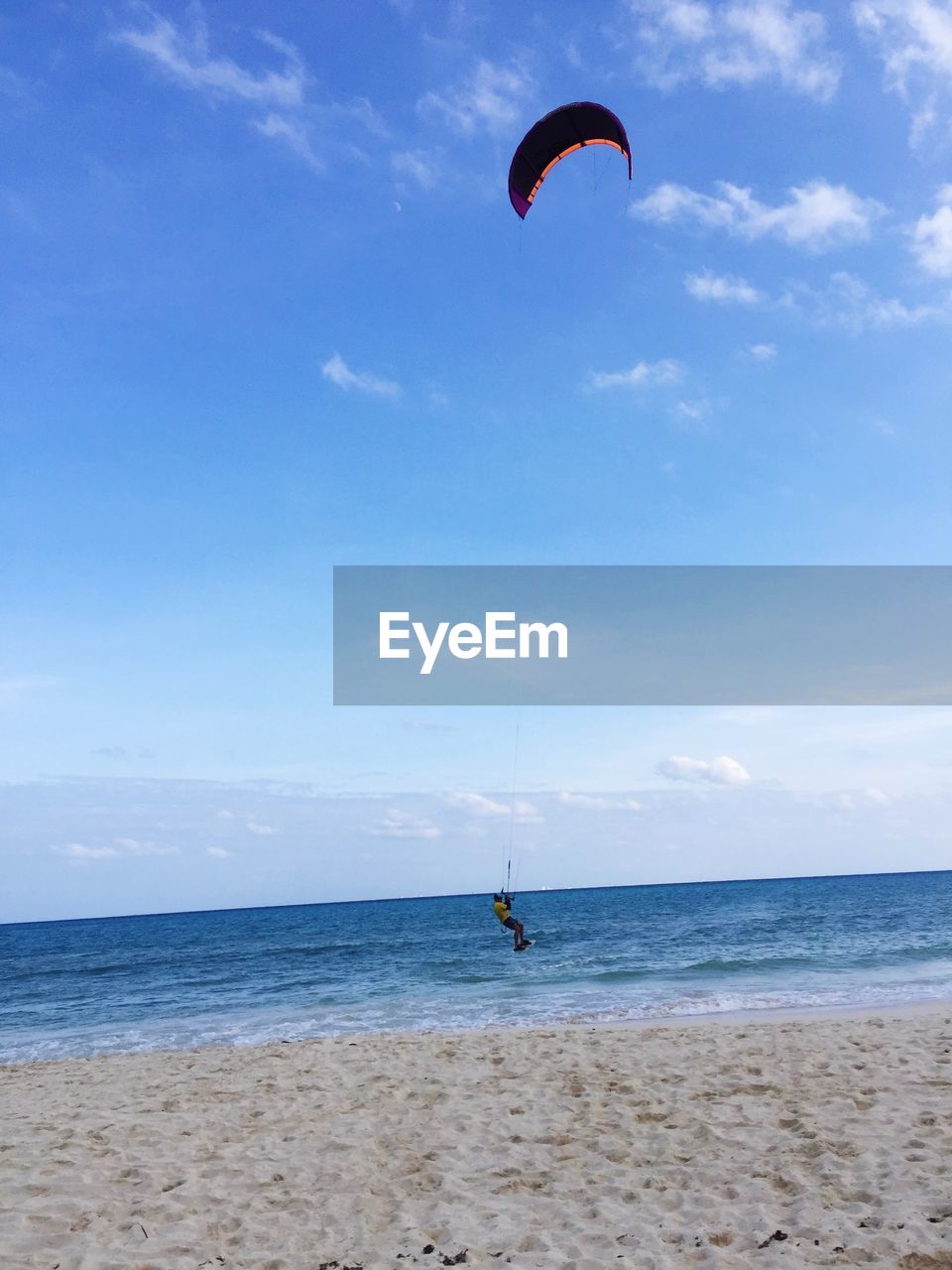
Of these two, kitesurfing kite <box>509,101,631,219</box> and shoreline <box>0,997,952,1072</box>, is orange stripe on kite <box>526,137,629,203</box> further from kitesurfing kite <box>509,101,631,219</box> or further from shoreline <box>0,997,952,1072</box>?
shoreline <box>0,997,952,1072</box>

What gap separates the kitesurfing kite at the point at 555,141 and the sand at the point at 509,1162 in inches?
578

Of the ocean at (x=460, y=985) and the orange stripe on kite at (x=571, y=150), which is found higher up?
the orange stripe on kite at (x=571, y=150)

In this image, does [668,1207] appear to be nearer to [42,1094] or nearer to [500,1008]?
[42,1094]

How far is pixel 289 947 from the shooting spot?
45.6m

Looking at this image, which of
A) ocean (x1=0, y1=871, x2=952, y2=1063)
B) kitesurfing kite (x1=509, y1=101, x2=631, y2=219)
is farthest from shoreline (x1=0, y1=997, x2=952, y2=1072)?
kitesurfing kite (x1=509, y1=101, x2=631, y2=219)

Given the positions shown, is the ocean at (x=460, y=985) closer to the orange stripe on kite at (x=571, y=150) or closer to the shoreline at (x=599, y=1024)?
the shoreline at (x=599, y=1024)

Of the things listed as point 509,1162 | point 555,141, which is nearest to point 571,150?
point 555,141

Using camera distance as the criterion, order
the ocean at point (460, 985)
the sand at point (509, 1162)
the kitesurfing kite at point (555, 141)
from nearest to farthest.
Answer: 1. the sand at point (509, 1162)
2. the kitesurfing kite at point (555, 141)
3. the ocean at point (460, 985)

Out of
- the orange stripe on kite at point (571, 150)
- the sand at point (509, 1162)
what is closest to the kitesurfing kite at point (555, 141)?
the orange stripe on kite at point (571, 150)

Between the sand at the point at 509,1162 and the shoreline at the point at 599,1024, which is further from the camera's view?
the shoreline at the point at 599,1024

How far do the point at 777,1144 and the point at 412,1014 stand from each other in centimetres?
1261

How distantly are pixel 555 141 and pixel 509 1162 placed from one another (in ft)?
52.5

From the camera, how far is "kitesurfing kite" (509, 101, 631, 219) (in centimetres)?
1424

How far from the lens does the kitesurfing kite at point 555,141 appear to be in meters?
14.2
